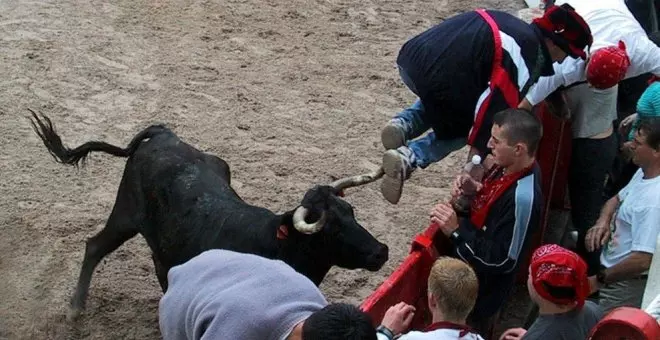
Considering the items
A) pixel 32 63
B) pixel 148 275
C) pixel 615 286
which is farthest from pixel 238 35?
pixel 615 286

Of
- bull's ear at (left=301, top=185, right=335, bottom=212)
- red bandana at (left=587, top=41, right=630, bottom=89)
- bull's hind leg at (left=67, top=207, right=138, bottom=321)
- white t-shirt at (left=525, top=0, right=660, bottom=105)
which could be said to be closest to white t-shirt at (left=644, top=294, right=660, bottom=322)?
bull's ear at (left=301, top=185, right=335, bottom=212)

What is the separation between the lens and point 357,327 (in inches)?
127

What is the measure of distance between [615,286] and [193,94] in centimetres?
467

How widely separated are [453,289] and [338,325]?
2.39ft

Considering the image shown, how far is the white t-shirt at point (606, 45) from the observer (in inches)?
223

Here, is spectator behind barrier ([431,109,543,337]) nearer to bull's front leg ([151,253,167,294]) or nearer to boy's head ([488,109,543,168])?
boy's head ([488,109,543,168])

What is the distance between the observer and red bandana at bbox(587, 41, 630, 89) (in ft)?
17.8

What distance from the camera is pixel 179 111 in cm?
835

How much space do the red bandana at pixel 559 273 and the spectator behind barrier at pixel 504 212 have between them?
0.79 metres

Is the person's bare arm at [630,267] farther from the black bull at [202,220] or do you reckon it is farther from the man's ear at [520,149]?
the black bull at [202,220]

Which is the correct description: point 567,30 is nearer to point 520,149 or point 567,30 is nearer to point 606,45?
point 606,45

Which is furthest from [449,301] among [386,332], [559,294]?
[559,294]

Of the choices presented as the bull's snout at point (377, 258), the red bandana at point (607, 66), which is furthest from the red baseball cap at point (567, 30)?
the bull's snout at point (377, 258)

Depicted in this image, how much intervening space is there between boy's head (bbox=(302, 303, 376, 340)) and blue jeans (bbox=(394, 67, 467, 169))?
2537 mm
